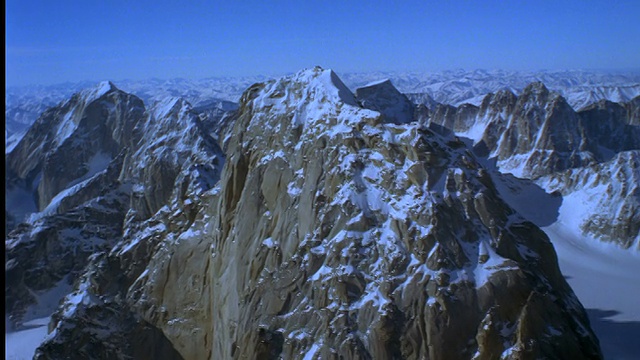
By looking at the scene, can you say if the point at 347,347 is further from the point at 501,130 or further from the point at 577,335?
the point at 501,130

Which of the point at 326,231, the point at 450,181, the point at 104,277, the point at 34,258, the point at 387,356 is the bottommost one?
the point at 34,258

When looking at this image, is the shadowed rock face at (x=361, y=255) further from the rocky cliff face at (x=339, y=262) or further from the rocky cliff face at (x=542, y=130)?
the rocky cliff face at (x=542, y=130)

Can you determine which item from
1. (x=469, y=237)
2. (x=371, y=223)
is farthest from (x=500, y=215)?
(x=371, y=223)

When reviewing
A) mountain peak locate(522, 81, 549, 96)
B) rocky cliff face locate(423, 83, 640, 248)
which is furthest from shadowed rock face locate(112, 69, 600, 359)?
mountain peak locate(522, 81, 549, 96)

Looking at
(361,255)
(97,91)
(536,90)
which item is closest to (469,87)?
(536,90)

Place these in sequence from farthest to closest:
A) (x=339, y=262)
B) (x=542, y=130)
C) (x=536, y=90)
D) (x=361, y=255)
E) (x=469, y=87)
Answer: (x=469, y=87), (x=536, y=90), (x=542, y=130), (x=339, y=262), (x=361, y=255)

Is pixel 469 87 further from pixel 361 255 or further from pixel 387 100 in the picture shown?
pixel 361 255

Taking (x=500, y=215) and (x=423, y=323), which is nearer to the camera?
(x=423, y=323)

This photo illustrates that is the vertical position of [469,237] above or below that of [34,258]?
above

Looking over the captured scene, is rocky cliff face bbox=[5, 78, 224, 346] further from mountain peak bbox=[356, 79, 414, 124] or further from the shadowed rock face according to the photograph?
mountain peak bbox=[356, 79, 414, 124]
